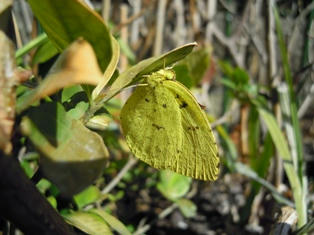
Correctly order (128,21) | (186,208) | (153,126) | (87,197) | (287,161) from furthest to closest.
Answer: (128,21)
(186,208)
(287,161)
(87,197)
(153,126)

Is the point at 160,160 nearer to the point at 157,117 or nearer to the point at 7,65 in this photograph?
the point at 157,117

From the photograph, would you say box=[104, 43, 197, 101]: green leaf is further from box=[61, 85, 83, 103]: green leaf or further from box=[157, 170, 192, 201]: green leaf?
box=[157, 170, 192, 201]: green leaf

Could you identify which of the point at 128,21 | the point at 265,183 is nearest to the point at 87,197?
the point at 265,183

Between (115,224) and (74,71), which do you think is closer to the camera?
(74,71)

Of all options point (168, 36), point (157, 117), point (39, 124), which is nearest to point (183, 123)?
point (157, 117)

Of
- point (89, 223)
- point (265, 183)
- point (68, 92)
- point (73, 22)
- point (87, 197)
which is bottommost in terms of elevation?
point (265, 183)

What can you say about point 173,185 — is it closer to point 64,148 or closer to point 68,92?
point 68,92

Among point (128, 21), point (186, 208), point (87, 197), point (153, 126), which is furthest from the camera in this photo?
point (128, 21)
